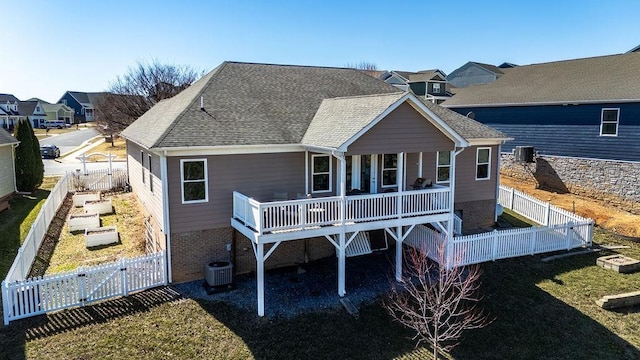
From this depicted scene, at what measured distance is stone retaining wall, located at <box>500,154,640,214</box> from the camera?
23.5 metres

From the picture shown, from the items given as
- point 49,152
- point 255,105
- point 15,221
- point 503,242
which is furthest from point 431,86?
point 15,221

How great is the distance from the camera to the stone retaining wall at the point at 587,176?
2350 centimetres

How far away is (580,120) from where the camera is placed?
25641 millimetres

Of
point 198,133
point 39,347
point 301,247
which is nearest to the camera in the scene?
point 39,347

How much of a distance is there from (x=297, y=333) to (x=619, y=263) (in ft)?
41.7

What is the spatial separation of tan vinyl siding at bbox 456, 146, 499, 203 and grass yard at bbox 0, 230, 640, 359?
5.88m

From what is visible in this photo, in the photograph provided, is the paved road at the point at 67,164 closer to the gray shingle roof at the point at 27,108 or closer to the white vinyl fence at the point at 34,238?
the white vinyl fence at the point at 34,238

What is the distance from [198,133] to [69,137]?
64.5m

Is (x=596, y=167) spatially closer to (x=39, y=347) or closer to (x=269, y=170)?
(x=269, y=170)

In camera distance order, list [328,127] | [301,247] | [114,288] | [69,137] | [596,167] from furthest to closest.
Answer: [69,137] → [596,167] → [301,247] → [328,127] → [114,288]

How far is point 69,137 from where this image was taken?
221 feet

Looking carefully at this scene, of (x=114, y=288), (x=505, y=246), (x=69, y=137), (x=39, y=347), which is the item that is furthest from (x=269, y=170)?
(x=69, y=137)

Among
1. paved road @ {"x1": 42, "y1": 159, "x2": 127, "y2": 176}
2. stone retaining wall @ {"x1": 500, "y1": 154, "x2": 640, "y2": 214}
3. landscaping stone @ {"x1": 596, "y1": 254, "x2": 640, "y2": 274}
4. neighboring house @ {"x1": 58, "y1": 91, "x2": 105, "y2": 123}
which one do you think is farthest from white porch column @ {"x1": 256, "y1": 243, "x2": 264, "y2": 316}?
neighboring house @ {"x1": 58, "y1": 91, "x2": 105, "y2": 123}

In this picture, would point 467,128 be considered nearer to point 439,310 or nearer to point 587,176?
point 439,310
